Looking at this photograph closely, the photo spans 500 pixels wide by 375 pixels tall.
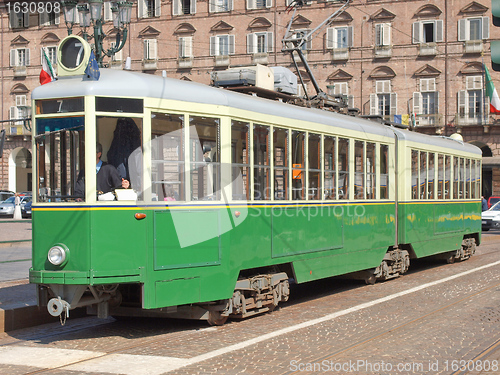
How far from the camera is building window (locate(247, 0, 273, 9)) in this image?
158 ft

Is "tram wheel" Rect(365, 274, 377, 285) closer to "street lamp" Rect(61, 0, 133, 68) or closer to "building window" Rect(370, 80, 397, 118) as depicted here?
"street lamp" Rect(61, 0, 133, 68)

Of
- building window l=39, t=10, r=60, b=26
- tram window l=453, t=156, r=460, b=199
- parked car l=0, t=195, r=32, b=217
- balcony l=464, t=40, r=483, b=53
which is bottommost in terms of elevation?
parked car l=0, t=195, r=32, b=217

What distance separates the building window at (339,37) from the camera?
47.4 m

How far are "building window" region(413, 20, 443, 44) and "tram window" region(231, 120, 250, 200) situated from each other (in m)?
39.2

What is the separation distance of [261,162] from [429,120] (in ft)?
127

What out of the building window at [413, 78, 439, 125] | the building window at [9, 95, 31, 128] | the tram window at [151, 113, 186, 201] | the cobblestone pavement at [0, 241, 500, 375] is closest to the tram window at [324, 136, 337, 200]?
the cobblestone pavement at [0, 241, 500, 375]

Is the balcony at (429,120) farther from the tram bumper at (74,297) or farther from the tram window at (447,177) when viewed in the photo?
the tram bumper at (74,297)

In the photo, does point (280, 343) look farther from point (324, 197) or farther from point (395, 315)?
point (324, 197)

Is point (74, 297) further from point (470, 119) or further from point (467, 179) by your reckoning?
point (470, 119)

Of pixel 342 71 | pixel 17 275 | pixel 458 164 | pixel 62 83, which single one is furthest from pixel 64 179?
pixel 342 71

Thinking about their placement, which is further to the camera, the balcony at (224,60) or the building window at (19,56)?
the building window at (19,56)

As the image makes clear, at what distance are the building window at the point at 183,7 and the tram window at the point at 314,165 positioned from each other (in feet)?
134

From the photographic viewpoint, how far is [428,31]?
4638 centimetres

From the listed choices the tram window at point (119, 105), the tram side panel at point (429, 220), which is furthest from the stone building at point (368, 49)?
the tram window at point (119, 105)
